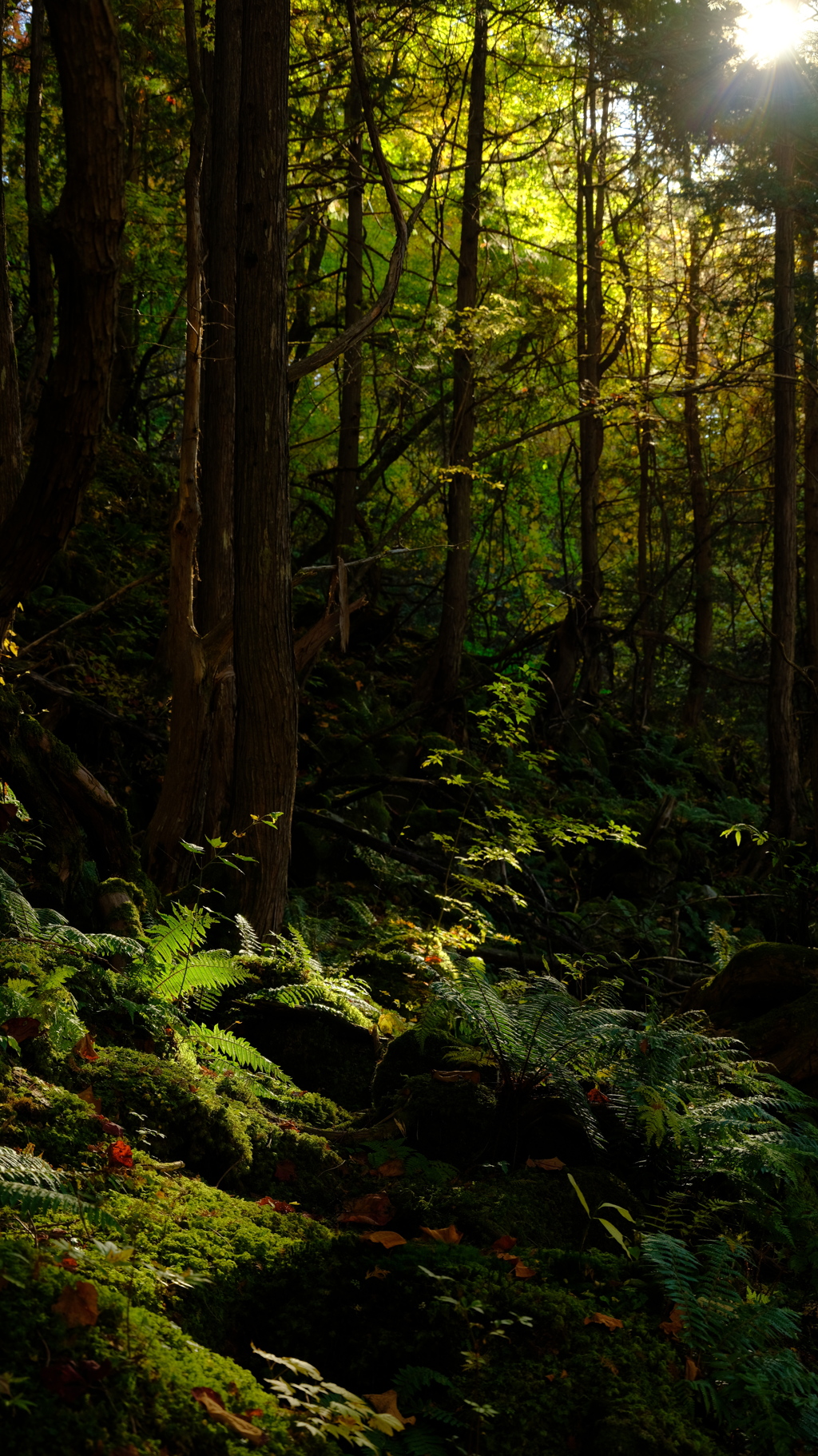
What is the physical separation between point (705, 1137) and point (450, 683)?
914 centimetres

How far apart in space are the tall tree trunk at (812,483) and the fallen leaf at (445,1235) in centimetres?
999

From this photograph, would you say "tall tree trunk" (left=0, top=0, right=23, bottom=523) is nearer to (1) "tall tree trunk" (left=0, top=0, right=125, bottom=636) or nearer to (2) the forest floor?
(2) the forest floor

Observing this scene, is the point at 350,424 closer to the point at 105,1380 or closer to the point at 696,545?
the point at 696,545

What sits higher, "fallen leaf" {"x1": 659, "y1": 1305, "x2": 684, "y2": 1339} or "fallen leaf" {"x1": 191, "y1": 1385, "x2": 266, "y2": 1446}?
"fallen leaf" {"x1": 191, "y1": 1385, "x2": 266, "y2": 1446}

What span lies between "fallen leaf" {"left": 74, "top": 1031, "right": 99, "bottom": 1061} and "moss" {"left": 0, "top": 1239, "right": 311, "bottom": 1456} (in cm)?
137

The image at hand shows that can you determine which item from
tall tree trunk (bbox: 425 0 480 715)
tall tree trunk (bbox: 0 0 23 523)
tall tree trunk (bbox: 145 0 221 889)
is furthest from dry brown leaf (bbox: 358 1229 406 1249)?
tall tree trunk (bbox: 425 0 480 715)

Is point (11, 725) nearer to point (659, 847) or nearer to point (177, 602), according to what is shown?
point (177, 602)

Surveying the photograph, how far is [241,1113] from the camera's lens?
364 centimetres

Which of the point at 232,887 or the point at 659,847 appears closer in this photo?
the point at 232,887

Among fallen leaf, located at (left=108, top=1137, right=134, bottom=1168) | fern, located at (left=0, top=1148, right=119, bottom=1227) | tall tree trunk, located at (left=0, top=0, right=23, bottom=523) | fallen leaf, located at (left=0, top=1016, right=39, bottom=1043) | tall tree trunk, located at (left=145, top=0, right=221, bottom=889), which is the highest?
tall tree trunk, located at (left=0, top=0, right=23, bottom=523)

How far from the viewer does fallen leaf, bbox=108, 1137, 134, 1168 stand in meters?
2.84

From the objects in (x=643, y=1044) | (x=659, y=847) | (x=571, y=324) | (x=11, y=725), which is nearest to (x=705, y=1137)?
(x=643, y=1044)

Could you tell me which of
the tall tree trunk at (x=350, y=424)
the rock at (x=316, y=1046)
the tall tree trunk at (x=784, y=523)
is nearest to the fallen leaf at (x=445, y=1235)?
the rock at (x=316, y=1046)

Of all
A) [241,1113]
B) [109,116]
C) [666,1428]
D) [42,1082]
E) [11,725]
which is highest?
[109,116]
